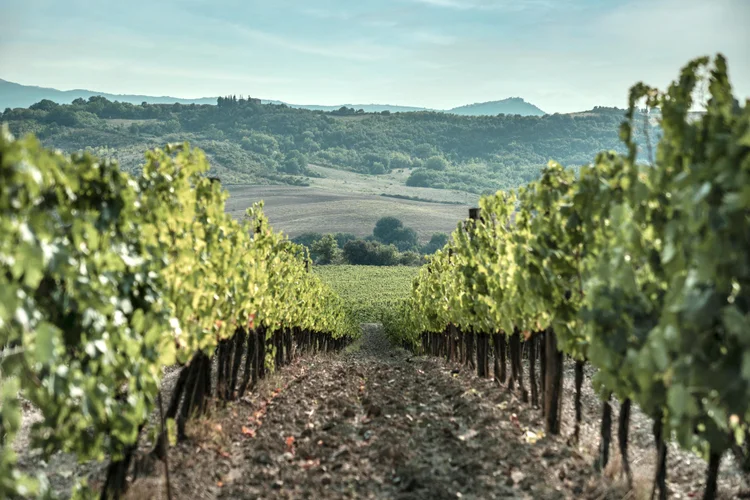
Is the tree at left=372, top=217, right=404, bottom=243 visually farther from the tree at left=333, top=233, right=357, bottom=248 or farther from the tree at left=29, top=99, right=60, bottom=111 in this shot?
the tree at left=29, top=99, right=60, bottom=111

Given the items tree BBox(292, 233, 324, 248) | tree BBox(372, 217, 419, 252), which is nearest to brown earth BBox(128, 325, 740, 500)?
tree BBox(292, 233, 324, 248)

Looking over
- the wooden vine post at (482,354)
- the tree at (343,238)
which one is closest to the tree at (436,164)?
the tree at (343,238)

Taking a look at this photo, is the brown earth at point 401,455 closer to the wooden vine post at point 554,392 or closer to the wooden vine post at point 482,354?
the wooden vine post at point 554,392

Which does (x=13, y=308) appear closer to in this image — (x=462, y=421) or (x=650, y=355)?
(x=650, y=355)

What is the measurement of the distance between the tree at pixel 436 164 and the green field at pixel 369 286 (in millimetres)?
109272

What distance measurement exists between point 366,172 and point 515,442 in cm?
18962

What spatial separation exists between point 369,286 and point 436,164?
130814 millimetres

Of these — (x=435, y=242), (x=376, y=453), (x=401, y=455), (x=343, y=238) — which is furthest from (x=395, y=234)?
(x=401, y=455)

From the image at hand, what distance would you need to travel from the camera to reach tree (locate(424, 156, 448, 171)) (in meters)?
189

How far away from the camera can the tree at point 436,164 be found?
189 metres

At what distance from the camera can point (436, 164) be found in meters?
190

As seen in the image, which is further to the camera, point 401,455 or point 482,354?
point 482,354

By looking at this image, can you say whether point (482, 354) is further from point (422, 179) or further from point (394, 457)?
point (422, 179)

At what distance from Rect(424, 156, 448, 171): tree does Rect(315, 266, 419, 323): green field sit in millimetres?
109272
